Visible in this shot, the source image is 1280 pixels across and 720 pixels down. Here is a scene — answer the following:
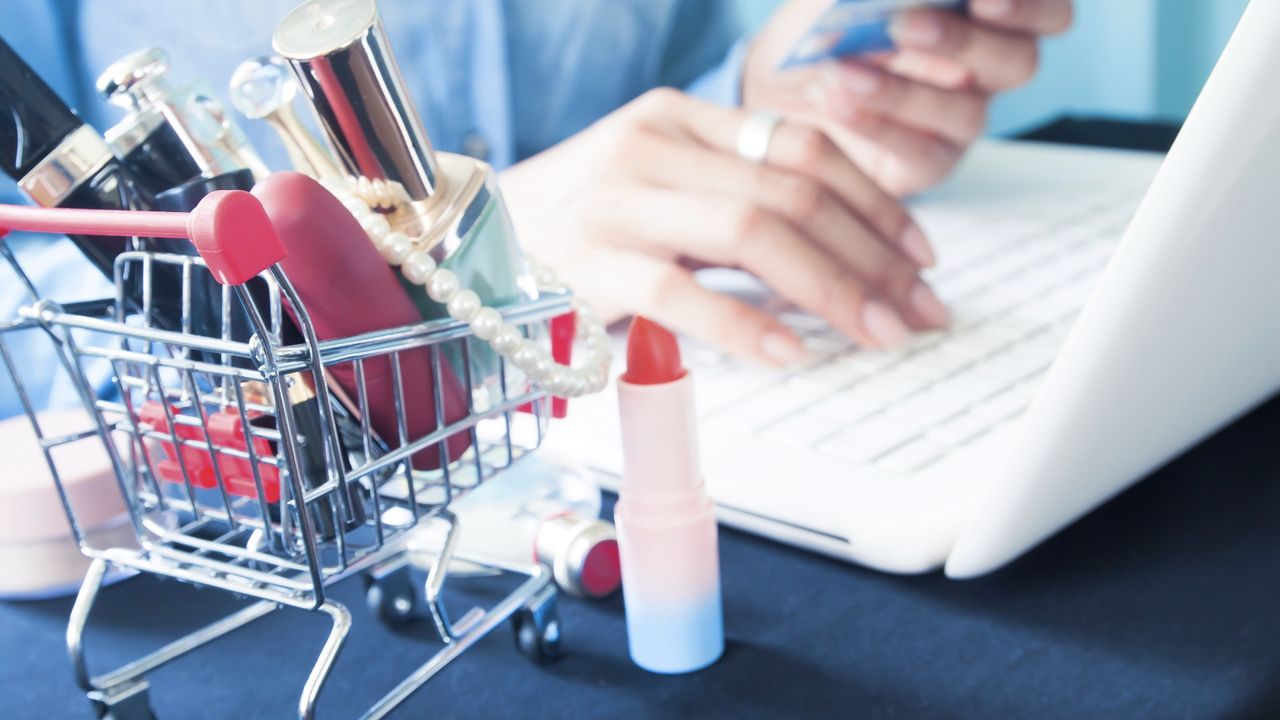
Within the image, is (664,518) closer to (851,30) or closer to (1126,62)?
(851,30)

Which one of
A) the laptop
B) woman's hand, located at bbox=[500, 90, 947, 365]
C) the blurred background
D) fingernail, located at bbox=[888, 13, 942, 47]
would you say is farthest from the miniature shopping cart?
the blurred background

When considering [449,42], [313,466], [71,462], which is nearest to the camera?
[313,466]

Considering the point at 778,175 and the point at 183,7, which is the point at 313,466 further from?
the point at 183,7

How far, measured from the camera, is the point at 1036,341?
61cm

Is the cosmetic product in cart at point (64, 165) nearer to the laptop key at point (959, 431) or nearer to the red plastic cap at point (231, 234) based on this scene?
the red plastic cap at point (231, 234)

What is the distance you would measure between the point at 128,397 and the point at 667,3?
2.76 feet

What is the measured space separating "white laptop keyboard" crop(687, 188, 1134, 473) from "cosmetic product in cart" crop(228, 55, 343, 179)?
23 cm

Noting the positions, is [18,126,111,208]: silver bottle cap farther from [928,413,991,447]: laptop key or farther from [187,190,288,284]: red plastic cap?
[928,413,991,447]: laptop key

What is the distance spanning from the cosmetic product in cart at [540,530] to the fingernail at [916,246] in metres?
0.30

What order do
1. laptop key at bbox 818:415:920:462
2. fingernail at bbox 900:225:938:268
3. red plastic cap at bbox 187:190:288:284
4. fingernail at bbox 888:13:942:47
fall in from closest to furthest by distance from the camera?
red plastic cap at bbox 187:190:288:284 < laptop key at bbox 818:415:920:462 < fingernail at bbox 900:225:938:268 < fingernail at bbox 888:13:942:47

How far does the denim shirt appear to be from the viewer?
76cm

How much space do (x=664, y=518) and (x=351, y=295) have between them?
0.13m

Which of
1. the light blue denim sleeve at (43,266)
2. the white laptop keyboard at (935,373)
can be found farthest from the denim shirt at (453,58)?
the white laptop keyboard at (935,373)

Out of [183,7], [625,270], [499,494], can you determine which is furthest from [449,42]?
[499,494]
